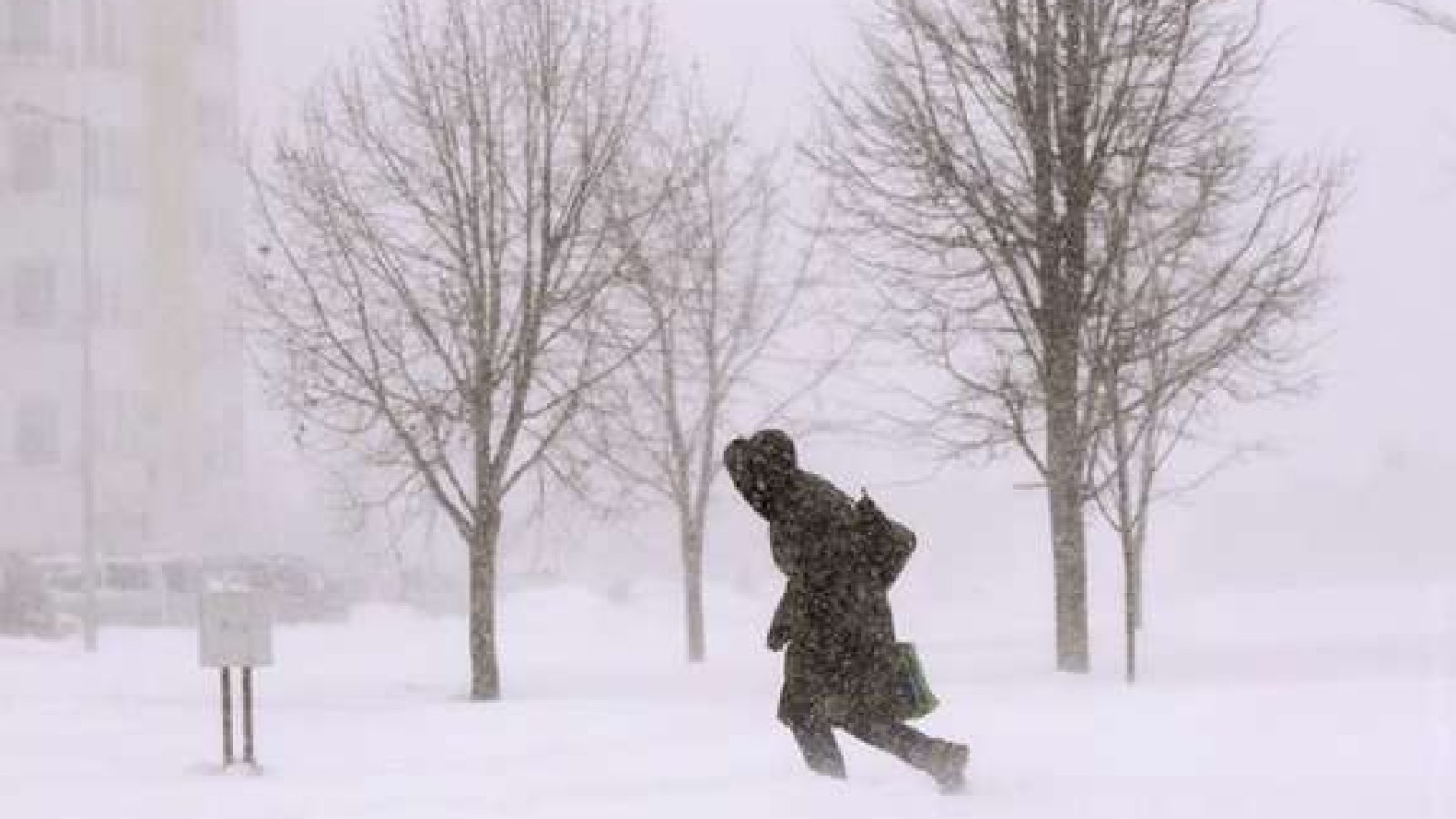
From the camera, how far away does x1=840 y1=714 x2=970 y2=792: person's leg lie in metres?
8.48

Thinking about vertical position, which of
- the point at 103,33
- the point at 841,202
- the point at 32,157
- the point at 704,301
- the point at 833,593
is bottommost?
the point at 833,593

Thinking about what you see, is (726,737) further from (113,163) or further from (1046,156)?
(113,163)

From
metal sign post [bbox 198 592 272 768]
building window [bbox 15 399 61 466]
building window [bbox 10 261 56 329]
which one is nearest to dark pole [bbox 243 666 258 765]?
metal sign post [bbox 198 592 272 768]

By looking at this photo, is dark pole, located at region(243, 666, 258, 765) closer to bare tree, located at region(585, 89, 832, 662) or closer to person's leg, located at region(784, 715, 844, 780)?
person's leg, located at region(784, 715, 844, 780)

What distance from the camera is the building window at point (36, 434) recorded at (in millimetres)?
56531

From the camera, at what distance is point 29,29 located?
5662cm

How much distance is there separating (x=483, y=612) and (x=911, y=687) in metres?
10.8

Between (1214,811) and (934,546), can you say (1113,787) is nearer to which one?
(1214,811)

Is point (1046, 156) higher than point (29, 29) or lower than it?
lower

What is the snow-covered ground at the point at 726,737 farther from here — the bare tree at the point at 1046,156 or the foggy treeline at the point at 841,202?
the bare tree at the point at 1046,156

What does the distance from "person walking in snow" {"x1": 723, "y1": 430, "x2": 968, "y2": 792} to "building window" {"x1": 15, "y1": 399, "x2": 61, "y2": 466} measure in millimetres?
51291

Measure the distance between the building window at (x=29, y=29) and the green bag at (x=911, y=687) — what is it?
2060 inches

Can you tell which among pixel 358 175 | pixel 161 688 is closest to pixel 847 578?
pixel 358 175

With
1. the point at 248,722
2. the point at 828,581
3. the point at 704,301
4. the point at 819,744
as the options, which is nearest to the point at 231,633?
the point at 248,722
